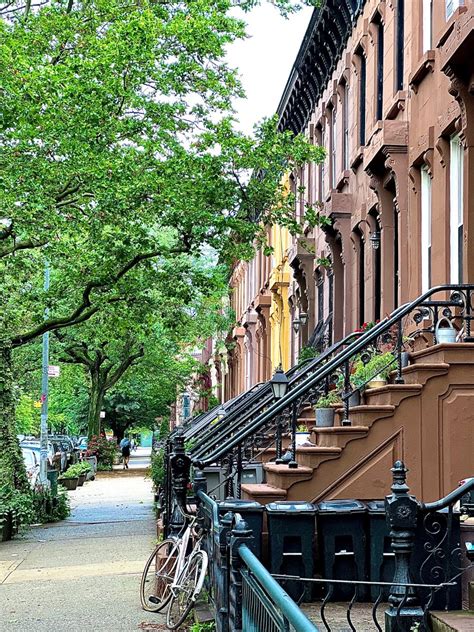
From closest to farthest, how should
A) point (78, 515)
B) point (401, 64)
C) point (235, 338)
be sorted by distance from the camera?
point (401, 64) < point (78, 515) < point (235, 338)

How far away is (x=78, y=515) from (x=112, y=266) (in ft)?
22.4

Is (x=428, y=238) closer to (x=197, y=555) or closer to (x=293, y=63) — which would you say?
(x=197, y=555)

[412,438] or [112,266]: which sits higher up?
[112,266]

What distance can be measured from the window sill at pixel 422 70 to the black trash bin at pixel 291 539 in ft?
22.8

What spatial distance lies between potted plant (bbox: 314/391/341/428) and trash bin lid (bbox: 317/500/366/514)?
8.88ft

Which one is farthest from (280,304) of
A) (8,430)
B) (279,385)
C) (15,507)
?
(279,385)

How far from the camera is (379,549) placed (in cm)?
885

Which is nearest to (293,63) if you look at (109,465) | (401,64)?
(401,64)

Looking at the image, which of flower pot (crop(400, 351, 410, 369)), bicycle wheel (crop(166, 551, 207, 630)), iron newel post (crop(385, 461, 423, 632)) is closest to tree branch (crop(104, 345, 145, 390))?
flower pot (crop(400, 351, 410, 369))

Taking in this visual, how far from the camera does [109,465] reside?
48.8 meters

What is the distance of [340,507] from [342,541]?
30cm

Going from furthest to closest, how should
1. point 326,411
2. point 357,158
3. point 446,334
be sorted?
point 357,158
point 326,411
point 446,334

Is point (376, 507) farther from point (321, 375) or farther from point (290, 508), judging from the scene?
point (321, 375)

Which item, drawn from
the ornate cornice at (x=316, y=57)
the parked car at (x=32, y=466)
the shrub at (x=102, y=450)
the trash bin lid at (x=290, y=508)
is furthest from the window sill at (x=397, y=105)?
the shrub at (x=102, y=450)
